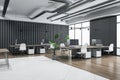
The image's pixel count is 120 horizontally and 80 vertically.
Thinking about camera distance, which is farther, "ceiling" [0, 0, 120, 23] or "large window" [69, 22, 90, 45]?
"large window" [69, 22, 90, 45]

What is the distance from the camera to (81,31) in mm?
11336

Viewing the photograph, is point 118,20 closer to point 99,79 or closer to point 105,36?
point 105,36

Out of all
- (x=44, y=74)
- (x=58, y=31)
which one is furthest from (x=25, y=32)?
(x=44, y=74)

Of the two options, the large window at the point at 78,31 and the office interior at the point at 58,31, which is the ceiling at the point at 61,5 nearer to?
the office interior at the point at 58,31

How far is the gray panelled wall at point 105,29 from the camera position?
8.11 metres

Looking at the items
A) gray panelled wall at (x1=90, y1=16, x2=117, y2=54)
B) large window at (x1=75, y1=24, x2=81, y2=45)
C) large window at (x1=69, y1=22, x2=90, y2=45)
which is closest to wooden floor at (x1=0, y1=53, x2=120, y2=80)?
gray panelled wall at (x1=90, y1=16, x2=117, y2=54)

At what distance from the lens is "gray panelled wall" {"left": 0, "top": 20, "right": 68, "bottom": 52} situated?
9195 millimetres

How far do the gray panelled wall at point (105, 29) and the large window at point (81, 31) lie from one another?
2.95 ft

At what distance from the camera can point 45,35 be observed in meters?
10.9

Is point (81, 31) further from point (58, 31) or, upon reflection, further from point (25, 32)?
point (25, 32)

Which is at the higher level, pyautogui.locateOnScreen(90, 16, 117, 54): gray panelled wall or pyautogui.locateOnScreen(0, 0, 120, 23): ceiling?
pyautogui.locateOnScreen(0, 0, 120, 23): ceiling

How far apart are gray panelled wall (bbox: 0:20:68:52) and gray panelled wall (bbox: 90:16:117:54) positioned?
3.70 m

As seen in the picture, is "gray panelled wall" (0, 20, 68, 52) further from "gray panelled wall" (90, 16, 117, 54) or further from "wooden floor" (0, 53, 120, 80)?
"wooden floor" (0, 53, 120, 80)

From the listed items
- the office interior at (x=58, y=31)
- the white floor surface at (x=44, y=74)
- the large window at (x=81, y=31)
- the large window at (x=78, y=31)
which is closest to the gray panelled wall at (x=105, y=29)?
the office interior at (x=58, y=31)
